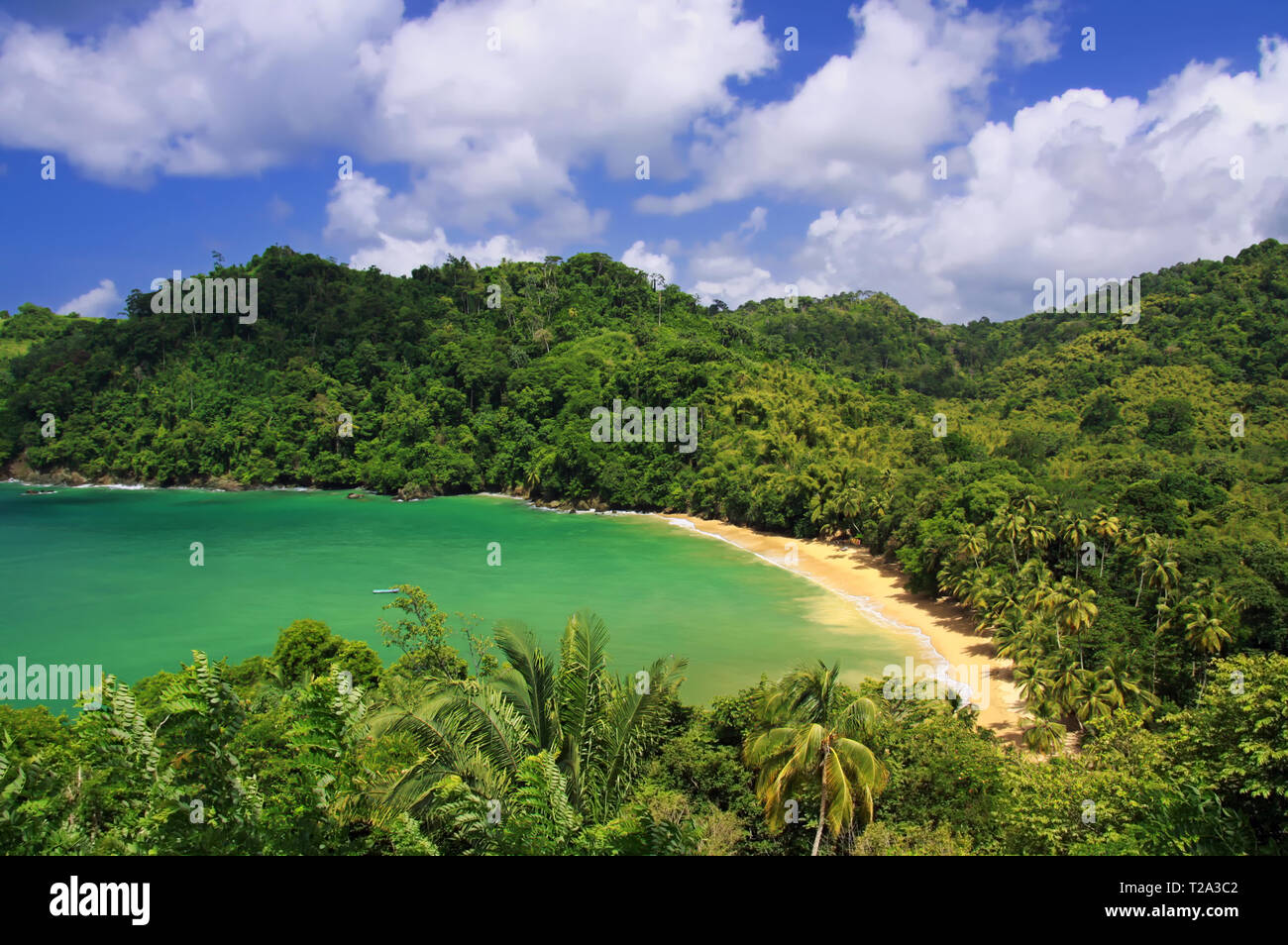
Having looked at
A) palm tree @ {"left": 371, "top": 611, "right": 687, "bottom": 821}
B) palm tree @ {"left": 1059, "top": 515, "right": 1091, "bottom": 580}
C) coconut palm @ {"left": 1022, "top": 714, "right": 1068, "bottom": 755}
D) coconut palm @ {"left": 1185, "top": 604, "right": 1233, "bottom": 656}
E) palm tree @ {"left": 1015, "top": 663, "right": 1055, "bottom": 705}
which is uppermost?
palm tree @ {"left": 1059, "top": 515, "right": 1091, "bottom": 580}

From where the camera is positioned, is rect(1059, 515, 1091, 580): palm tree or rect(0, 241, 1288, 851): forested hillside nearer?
rect(0, 241, 1288, 851): forested hillside

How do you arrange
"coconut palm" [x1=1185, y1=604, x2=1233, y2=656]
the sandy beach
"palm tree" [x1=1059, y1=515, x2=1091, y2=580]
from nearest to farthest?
"coconut palm" [x1=1185, y1=604, x2=1233, y2=656] < the sandy beach < "palm tree" [x1=1059, y1=515, x2=1091, y2=580]

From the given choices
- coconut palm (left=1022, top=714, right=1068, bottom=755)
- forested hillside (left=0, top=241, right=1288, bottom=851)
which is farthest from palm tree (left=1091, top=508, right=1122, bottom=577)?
coconut palm (left=1022, top=714, right=1068, bottom=755)

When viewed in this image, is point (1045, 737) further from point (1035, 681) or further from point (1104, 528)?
point (1104, 528)

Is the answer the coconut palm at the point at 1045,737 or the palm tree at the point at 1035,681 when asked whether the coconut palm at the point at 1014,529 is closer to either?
the palm tree at the point at 1035,681

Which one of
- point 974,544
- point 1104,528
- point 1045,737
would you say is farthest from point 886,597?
point 1045,737

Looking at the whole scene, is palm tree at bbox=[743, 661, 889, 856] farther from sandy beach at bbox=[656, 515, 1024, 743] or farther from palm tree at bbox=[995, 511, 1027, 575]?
palm tree at bbox=[995, 511, 1027, 575]
